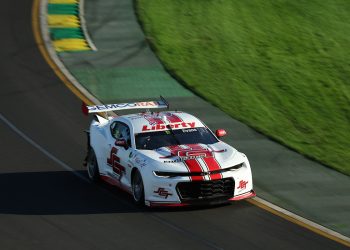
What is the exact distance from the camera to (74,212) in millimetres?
16641

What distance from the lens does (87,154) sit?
64.3 ft

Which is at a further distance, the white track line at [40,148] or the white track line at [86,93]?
the white track line at [40,148]

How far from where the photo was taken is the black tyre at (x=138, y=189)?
16797mm

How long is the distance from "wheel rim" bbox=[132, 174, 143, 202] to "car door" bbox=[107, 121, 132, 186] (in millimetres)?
257

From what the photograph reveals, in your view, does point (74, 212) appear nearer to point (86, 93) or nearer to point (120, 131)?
point (120, 131)

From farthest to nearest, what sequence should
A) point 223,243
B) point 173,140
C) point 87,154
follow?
point 87,154 < point 173,140 < point 223,243

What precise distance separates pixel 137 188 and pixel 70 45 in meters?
12.2

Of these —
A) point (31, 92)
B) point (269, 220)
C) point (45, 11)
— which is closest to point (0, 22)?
point (45, 11)

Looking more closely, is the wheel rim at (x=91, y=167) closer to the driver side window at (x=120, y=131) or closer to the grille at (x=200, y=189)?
the driver side window at (x=120, y=131)

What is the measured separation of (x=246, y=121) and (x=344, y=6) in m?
11.3

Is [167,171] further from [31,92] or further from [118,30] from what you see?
[118,30]

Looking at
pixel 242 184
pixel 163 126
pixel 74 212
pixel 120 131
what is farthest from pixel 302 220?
pixel 120 131

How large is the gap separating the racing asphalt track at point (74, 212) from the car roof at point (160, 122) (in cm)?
139

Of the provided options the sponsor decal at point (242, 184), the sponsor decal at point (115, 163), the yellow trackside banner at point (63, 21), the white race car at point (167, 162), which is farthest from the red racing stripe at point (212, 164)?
the yellow trackside banner at point (63, 21)
